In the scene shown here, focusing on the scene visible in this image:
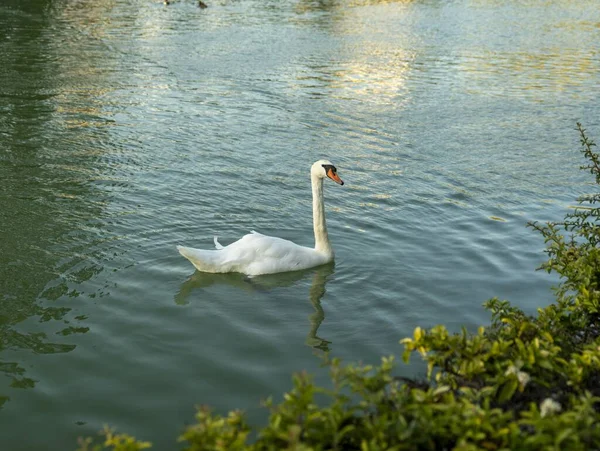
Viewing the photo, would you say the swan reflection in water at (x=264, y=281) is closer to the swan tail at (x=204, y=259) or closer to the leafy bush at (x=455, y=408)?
the swan tail at (x=204, y=259)

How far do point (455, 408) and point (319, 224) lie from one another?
5852 mm

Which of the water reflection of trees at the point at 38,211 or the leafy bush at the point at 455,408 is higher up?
the leafy bush at the point at 455,408

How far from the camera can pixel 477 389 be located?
149 inches

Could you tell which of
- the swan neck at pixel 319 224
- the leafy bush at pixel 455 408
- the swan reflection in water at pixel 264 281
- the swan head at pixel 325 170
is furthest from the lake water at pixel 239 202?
the leafy bush at pixel 455 408

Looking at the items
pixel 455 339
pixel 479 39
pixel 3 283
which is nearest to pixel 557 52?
pixel 479 39

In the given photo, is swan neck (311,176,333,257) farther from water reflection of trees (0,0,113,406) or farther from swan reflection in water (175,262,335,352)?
water reflection of trees (0,0,113,406)

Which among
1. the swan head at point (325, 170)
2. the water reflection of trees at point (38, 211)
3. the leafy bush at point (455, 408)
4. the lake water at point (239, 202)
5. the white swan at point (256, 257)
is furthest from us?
the swan head at point (325, 170)

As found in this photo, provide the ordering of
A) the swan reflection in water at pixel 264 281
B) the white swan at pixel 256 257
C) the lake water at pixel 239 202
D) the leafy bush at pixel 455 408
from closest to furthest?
the leafy bush at pixel 455 408 < the lake water at pixel 239 202 < the swan reflection in water at pixel 264 281 < the white swan at pixel 256 257

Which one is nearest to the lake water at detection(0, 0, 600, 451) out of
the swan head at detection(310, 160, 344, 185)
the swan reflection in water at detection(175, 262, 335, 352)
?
the swan reflection in water at detection(175, 262, 335, 352)

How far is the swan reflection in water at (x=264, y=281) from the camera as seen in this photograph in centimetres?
819

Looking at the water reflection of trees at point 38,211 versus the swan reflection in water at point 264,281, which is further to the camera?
the swan reflection in water at point 264,281

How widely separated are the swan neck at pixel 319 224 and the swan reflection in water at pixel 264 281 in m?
0.22

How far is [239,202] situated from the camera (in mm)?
10875

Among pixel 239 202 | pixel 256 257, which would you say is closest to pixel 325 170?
pixel 256 257
